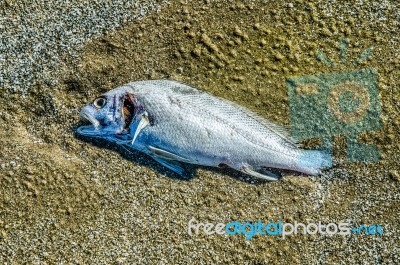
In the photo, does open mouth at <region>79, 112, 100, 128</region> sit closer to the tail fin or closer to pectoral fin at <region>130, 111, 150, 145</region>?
pectoral fin at <region>130, 111, 150, 145</region>

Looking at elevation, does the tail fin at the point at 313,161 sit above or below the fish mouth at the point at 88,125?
below

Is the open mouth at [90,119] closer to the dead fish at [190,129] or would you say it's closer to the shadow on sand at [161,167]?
the dead fish at [190,129]

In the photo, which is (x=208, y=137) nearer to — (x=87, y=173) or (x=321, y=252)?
(x=87, y=173)

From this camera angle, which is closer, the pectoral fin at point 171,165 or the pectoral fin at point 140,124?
the pectoral fin at point 140,124

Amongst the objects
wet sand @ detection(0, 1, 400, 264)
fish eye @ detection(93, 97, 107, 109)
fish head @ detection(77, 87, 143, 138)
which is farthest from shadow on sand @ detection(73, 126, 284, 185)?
fish eye @ detection(93, 97, 107, 109)

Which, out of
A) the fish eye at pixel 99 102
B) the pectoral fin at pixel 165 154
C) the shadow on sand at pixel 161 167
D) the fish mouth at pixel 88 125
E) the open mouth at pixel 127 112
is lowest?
the shadow on sand at pixel 161 167

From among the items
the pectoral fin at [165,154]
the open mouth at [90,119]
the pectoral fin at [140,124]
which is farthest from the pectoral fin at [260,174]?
the open mouth at [90,119]

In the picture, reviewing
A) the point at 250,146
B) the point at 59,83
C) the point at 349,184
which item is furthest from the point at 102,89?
the point at 349,184
